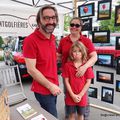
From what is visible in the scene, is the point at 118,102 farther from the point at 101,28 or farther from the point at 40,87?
the point at 40,87

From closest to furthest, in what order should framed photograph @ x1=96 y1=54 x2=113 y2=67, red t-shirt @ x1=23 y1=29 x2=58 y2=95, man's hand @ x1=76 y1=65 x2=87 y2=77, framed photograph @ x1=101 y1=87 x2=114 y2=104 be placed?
red t-shirt @ x1=23 y1=29 x2=58 y2=95
man's hand @ x1=76 y1=65 x2=87 y2=77
framed photograph @ x1=96 y1=54 x2=113 y2=67
framed photograph @ x1=101 y1=87 x2=114 y2=104

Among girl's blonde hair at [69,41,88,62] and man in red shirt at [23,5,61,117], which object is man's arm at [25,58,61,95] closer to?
man in red shirt at [23,5,61,117]

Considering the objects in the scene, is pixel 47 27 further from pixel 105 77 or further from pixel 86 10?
pixel 105 77

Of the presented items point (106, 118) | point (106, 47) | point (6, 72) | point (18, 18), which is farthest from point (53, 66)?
point (6, 72)

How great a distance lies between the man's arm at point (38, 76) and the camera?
65.1 inches

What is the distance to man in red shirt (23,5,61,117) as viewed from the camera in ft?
5.43

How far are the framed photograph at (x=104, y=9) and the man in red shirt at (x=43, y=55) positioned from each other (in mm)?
1103

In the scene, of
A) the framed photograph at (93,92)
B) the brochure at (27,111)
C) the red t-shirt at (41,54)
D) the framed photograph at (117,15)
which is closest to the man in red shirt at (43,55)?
the red t-shirt at (41,54)

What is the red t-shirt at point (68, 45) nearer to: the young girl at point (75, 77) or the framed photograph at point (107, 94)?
the young girl at point (75, 77)

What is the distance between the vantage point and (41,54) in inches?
66.1

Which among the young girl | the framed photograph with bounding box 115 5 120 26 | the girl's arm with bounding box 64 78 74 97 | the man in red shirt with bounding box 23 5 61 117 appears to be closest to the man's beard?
the man in red shirt with bounding box 23 5 61 117

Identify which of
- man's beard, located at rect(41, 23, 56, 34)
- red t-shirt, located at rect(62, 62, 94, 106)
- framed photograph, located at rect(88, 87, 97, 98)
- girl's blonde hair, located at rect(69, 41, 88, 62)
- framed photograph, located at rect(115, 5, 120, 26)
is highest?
framed photograph, located at rect(115, 5, 120, 26)

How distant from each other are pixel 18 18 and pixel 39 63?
4.44 feet

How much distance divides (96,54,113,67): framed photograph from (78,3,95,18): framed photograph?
60cm
